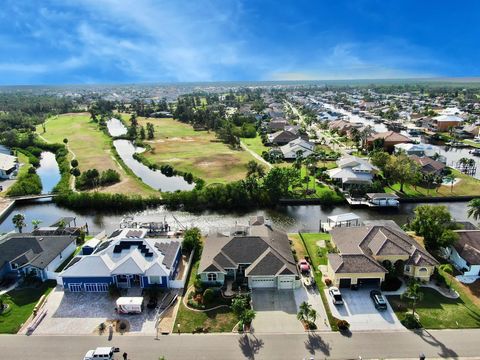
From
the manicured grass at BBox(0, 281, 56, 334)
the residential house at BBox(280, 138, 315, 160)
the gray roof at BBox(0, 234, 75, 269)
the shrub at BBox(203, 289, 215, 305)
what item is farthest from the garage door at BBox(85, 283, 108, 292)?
the residential house at BBox(280, 138, 315, 160)

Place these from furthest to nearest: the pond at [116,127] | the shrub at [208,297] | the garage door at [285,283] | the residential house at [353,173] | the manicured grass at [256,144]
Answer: the pond at [116,127] < the manicured grass at [256,144] < the residential house at [353,173] < the garage door at [285,283] < the shrub at [208,297]

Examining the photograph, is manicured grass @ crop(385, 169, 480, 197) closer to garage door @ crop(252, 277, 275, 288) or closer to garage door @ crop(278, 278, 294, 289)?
garage door @ crop(278, 278, 294, 289)

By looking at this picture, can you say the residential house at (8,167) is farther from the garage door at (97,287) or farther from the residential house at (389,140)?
the residential house at (389,140)

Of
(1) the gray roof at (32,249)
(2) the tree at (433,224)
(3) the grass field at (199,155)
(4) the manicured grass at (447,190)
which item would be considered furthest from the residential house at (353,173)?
(1) the gray roof at (32,249)

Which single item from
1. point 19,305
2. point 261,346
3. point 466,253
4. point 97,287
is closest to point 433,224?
point 466,253

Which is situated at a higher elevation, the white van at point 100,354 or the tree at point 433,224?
the tree at point 433,224

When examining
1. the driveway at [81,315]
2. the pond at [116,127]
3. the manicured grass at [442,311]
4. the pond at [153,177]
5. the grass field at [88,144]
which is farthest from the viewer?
the pond at [116,127]
